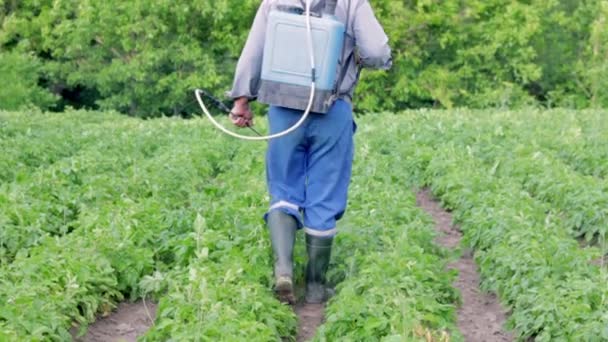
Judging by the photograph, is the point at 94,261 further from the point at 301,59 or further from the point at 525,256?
the point at 525,256

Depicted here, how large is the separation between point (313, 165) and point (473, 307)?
4.46 feet

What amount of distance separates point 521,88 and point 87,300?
30.9 m

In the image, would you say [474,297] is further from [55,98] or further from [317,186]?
[55,98]

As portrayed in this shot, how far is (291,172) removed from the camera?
723 cm

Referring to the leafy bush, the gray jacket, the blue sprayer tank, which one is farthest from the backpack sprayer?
the leafy bush

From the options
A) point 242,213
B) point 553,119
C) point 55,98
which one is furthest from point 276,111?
point 55,98

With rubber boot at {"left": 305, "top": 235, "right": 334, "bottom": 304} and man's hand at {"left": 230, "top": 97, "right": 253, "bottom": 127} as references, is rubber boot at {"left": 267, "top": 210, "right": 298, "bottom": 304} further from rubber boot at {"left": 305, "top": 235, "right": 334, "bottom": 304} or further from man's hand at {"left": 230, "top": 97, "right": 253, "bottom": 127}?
man's hand at {"left": 230, "top": 97, "right": 253, "bottom": 127}

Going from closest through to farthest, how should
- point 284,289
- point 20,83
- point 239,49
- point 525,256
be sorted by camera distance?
point 284,289 < point 525,256 < point 20,83 < point 239,49

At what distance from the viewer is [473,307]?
7.56m

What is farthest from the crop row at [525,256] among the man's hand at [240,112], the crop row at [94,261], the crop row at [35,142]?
the crop row at [35,142]

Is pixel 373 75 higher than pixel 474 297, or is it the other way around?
pixel 474 297

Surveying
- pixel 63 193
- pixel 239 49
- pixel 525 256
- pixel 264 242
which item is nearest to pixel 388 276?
pixel 525 256

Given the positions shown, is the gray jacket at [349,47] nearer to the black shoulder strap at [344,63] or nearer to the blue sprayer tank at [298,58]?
the black shoulder strap at [344,63]

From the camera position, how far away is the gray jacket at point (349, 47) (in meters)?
6.93
